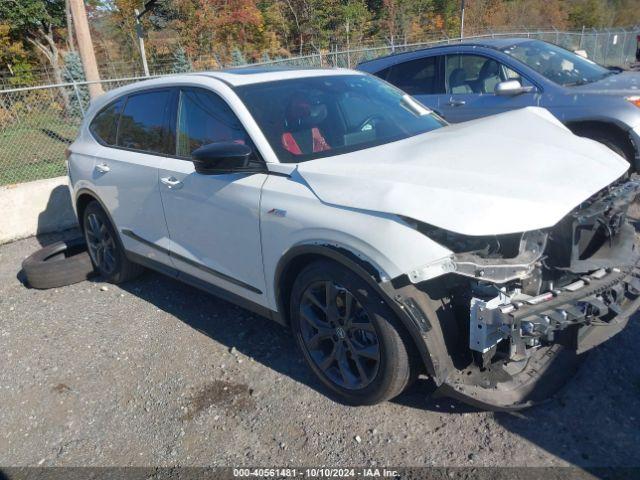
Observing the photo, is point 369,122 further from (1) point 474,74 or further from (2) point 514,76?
(1) point 474,74

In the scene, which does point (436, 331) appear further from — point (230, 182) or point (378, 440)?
point (230, 182)

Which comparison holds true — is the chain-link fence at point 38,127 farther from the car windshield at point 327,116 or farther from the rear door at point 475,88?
the car windshield at point 327,116

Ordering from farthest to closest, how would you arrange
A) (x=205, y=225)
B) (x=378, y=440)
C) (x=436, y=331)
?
1. (x=205, y=225)
2. (x=378, y=440)
3. (x=436, y=331)

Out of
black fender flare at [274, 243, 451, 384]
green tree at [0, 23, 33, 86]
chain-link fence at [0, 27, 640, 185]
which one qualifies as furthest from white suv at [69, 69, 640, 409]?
green tree at [0, 23, 33, 86]

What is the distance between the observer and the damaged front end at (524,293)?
7.93 feet

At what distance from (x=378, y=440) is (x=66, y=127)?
9.99 m

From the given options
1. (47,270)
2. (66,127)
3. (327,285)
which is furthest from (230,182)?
(66,127)

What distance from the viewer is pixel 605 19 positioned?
45938 mm

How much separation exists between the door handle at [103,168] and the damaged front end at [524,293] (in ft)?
10.3

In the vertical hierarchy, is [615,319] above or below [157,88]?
below

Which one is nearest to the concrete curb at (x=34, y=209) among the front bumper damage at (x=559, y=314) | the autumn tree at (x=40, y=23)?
the front bumper damage at (x=559, y=314)

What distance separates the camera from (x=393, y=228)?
2.53 meters

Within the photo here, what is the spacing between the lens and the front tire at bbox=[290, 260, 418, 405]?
2688mm

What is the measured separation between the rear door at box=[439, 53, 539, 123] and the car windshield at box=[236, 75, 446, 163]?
8.98 feet
